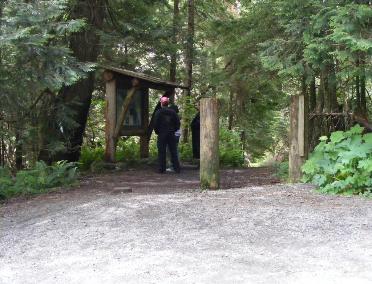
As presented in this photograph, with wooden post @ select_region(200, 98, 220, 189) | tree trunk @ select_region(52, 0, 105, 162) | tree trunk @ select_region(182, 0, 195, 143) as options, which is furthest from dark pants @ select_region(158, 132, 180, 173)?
tree trunk @ select_region(182, 0, 195, 143)

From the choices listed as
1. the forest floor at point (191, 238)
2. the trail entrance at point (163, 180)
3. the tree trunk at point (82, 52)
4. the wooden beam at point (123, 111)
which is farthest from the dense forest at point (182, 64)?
the forest floor at point (191, 238)

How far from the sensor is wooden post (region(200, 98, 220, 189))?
29.1 ft

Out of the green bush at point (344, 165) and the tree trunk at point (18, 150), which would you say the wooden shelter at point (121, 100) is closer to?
the tree trunk at point (18, 150)

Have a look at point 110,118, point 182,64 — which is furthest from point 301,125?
point 182,64

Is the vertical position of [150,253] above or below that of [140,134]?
below

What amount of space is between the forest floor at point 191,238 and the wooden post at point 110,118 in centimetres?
475

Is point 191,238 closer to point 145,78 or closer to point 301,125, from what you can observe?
point 301,125

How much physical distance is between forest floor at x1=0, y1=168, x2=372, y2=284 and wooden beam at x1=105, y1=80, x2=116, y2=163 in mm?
4754

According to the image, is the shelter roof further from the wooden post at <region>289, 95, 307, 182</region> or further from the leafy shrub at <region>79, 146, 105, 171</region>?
the wooden post at <region>289, 95, 307, 182</region>

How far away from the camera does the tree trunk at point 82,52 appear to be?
1331cm

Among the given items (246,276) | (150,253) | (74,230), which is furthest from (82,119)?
(246,276)

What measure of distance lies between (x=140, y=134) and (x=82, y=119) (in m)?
1.76

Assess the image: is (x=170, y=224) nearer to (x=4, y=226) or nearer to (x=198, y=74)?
(x=4, y=226)

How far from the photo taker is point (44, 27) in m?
8.49
